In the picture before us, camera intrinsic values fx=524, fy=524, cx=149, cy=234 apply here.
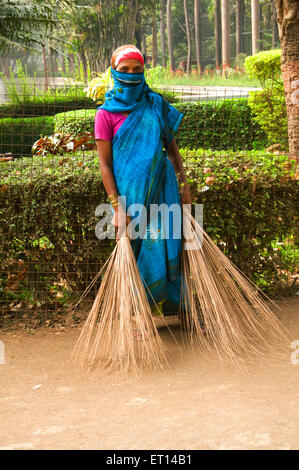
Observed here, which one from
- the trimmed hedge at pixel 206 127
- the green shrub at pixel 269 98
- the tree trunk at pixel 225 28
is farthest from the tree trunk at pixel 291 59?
the tree trunk at pixel 225 28

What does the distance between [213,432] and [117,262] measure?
3.72ft

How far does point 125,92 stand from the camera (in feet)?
9.89

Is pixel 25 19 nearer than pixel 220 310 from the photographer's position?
No

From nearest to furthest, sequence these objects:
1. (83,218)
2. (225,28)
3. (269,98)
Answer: (83,218)
(269,98)
(225,28)

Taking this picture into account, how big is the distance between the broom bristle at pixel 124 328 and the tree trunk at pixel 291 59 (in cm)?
224

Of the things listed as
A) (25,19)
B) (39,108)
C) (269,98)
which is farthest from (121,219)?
(25,19)

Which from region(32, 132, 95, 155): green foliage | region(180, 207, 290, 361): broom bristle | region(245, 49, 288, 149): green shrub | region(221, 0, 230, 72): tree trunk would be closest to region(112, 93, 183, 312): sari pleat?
region(180, 207, 290, 361): broom bristle

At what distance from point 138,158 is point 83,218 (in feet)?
2.44

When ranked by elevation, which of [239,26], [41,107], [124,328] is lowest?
[124,328]

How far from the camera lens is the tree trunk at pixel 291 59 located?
4.48 meters

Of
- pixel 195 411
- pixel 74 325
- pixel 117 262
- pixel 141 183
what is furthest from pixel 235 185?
pixel 195 411

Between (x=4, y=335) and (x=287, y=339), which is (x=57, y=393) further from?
(x=287, y=339)

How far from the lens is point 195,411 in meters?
2.43

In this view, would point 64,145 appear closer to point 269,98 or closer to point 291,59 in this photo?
point 291,59
